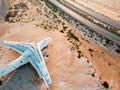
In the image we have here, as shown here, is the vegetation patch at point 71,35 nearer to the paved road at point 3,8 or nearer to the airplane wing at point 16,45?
the airplane wing at point 16,45

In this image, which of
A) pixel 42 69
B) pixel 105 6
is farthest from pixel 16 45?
pixel 105 6

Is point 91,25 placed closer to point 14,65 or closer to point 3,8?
point 14,65

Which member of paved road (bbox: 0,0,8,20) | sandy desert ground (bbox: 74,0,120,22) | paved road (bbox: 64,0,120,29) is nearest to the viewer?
paved road (bbox: 64,0,120,29)

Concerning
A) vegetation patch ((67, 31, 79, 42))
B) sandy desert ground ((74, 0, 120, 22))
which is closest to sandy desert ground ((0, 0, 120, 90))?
vegetation patch ((67, 31, 79, 42))

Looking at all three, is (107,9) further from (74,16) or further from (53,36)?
(53,36)

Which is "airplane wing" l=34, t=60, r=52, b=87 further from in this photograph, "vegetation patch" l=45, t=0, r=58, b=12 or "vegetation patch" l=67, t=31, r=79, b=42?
"vegetation patch" l=45, t=0, r=58, b=12

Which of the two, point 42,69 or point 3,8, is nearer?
point 42,69
